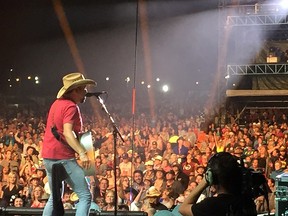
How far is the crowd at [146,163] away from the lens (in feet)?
22.3

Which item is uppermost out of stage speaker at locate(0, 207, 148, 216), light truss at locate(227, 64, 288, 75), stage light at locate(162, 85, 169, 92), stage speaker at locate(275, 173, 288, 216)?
stage light at locate(162, 85, 169, 92)

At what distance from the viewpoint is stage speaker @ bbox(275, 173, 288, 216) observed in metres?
3.67

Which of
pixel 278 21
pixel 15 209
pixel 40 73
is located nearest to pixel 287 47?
pixel 278 21

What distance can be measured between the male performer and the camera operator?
1564mm

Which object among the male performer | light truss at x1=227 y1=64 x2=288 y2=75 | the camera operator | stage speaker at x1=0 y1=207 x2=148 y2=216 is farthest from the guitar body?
light truss at x1=227 y1=64 x2=288 y2=75

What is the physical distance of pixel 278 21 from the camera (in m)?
13.7

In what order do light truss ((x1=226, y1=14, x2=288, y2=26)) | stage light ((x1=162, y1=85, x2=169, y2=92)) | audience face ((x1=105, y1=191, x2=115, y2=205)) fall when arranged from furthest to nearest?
stage light ((x1=162, y1=85, x2=169, y2=92)) < light truss ((x1=226, y1=14, x2=288, y2=26)) < audience face ((x1=105, y1=191, x2=115, y2=205))

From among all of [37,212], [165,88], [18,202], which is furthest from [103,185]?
[165,88]

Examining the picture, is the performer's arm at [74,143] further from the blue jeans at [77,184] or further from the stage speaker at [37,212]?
the stage speaker at [37,212]

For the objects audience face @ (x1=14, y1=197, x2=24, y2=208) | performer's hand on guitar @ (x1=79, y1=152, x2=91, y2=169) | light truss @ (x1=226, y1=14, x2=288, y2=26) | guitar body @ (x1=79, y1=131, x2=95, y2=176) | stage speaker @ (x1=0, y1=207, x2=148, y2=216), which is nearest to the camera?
performer's hand on guitar @ (x1=79, y1=152, x2=91, y2=169)

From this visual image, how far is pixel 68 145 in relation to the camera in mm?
4035

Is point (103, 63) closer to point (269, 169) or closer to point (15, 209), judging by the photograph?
point (269, 169)

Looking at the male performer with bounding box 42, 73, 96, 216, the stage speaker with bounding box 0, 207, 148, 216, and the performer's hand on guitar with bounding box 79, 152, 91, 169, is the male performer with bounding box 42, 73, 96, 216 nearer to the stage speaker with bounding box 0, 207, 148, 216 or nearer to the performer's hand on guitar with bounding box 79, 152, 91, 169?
the performer's hand on guitar with bounding box 79, 152, 91, 169

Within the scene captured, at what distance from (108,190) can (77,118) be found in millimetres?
2962
